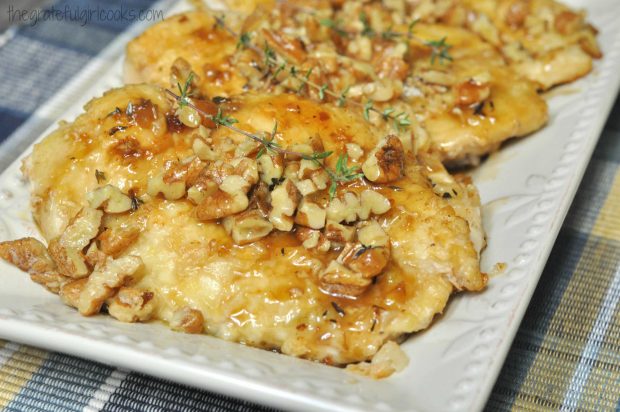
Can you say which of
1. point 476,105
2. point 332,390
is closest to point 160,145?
point 332,390

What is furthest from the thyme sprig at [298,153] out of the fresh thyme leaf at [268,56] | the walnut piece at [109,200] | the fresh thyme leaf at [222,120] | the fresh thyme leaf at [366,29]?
the fresh thyme leaf at [366,29]

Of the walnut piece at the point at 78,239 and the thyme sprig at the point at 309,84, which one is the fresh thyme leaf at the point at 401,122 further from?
the walnut piece at the point at 78,239

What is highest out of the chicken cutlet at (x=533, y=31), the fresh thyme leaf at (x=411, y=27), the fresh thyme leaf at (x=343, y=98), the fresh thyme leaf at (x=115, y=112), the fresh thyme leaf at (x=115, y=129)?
the fresh thyme leaf at (x=115, y=112)

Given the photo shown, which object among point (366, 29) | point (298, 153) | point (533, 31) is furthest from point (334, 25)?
point (298, 153)

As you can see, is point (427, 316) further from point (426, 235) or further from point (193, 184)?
point (193, 184)

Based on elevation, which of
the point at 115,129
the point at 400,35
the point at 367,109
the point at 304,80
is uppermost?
the point at 115,129

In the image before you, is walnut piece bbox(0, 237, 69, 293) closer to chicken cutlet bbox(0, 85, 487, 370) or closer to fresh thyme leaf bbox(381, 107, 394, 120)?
chicken cutlet bbox(0, 85, 487, 370)

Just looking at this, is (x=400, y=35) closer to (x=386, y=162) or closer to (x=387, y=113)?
(x=387, y=113)
